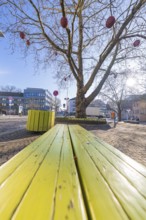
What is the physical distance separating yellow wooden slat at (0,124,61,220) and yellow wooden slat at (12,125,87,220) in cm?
3

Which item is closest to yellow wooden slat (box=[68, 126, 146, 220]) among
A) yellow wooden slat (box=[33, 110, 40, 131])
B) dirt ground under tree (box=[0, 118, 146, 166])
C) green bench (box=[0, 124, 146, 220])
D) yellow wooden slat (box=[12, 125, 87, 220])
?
green bench (box=[0, 124, 146, 220])

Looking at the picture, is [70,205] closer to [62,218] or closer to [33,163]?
[62,218]

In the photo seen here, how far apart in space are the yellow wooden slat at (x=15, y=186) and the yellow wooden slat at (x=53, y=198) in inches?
1.4

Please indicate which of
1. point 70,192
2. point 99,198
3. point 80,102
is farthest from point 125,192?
point 80,102

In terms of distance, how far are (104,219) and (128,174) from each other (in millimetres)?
829

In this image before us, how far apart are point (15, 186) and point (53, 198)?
1.02 ft

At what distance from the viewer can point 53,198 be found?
41.3 inches

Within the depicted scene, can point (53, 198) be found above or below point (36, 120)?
below

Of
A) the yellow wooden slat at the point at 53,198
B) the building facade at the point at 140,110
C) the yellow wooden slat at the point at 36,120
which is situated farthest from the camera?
the building facade at the point at 140,110

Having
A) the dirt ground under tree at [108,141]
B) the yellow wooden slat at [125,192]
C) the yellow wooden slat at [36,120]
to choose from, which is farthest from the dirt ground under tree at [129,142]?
the yellow wooden slat at [36,120]

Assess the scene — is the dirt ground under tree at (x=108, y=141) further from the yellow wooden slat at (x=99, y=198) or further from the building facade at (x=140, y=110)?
the building facade at (x=140, y=110)

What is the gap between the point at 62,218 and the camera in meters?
0.85

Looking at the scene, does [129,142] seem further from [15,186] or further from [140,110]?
[140,110]

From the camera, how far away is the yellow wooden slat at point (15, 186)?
3.10 feet
